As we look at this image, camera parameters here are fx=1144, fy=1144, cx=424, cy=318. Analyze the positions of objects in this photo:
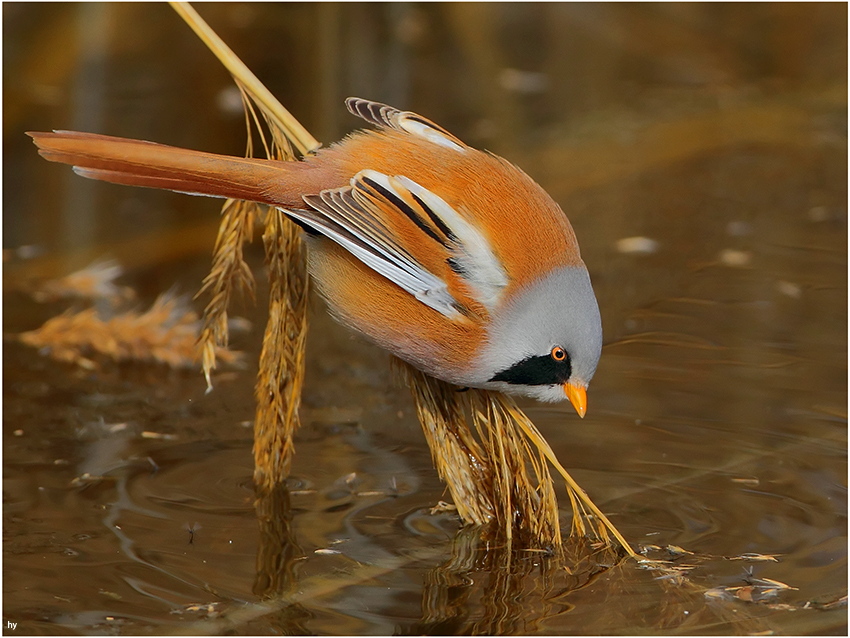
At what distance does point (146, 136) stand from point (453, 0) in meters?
2.52

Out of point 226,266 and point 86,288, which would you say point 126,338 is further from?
point 226,266

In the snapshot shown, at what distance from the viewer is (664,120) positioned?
280 inches

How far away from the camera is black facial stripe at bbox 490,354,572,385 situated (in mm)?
3088

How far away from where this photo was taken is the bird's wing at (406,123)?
3377 mm

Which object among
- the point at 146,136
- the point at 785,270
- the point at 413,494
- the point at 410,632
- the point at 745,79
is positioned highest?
the point at 745,79

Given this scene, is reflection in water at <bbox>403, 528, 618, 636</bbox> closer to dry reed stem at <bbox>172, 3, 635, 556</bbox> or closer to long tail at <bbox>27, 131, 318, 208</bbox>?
dry reed stem at <bbox>172, 3, 635, 556</bbox>

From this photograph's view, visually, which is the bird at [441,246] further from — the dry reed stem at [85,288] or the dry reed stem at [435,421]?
the dry reed stem at [85,288]

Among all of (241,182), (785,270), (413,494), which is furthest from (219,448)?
(785,270)

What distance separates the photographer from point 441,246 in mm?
3105

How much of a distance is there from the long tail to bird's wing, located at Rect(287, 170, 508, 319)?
99 mm

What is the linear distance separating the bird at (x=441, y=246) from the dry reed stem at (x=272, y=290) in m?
0.27

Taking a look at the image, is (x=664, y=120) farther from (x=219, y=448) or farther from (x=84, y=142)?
(x=84, y=142)

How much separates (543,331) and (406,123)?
32.2 inches

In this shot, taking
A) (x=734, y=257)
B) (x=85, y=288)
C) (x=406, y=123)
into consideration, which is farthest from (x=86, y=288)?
(x=734, y=257)
